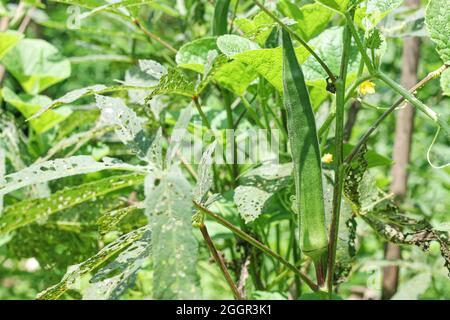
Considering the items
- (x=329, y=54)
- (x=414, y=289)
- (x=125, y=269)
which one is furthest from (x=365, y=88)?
(x=414, y=289)

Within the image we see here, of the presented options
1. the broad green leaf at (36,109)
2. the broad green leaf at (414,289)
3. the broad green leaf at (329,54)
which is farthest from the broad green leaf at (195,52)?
the broad green leaf at (414,289)

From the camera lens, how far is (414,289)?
102 centimetres

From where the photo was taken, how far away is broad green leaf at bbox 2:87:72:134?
3.28 ft

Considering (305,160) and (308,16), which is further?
(308,16)

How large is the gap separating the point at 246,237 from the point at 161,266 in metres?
0.20

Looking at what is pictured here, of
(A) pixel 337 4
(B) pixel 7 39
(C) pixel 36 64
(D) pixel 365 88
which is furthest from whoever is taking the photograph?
(C) pixel 36 64

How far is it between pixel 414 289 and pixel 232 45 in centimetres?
59

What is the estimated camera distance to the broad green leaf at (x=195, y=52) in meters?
0.71

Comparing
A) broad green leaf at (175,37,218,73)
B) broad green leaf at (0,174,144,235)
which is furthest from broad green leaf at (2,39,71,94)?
broad green leaf at (0,174,144,235)

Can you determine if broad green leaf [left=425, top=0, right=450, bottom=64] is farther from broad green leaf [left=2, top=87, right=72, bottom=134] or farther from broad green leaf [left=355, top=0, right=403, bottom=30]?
broad green leaf [left=2, top=87, right=72, bottom=134]

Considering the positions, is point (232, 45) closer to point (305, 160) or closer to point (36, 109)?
point (305, 160)

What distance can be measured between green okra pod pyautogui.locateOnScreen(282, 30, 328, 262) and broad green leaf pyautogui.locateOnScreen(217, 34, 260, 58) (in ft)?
0.18
